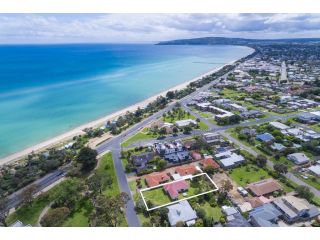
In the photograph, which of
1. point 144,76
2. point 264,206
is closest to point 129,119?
point 264,206

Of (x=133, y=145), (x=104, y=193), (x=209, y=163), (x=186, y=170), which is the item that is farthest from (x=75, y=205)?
(x=209, y=163)

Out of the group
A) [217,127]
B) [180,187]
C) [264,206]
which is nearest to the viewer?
[264,206]

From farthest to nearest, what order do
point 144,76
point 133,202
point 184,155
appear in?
point 144,76 < point 184,155 < point 133,202

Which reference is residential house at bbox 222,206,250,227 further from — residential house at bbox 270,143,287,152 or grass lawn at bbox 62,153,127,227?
residential house at bbox 270,143,287,152

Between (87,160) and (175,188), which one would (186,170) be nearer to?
(175,188)

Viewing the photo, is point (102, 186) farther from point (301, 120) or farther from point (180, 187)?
point (301, 120)

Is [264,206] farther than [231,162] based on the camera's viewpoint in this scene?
No

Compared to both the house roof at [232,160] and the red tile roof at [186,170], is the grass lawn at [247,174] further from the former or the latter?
the red tile roof at [186,170]

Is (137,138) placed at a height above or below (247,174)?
below
